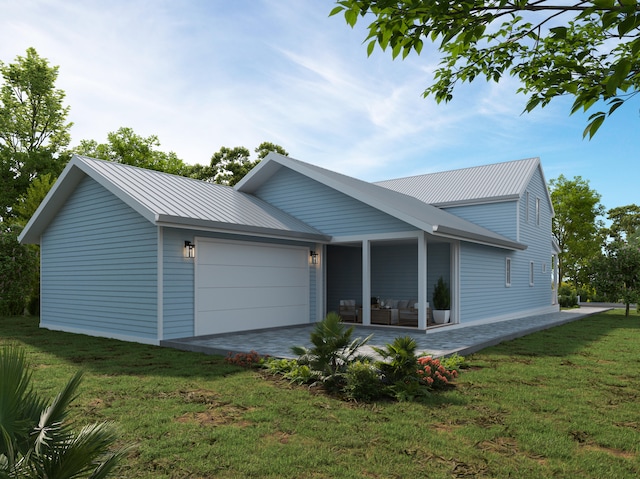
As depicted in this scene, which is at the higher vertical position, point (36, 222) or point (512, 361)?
point (36, 222)

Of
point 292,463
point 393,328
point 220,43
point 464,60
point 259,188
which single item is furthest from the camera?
point 259,188

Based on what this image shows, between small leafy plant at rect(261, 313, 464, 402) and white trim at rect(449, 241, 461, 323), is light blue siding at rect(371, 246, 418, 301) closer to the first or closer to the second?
white trim at rect(449, 241, 461, 323)

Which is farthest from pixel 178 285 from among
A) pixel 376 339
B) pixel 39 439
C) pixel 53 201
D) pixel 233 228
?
pixel 39 439

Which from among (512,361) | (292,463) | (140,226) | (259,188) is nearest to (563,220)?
(259,188)

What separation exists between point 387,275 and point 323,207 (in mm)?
5074

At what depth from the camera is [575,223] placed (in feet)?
122

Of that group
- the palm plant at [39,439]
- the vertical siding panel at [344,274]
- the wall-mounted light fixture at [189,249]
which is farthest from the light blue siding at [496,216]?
the palm plant at [39,439]

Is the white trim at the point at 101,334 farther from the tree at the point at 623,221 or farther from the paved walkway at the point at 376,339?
the tree at the point at 623,221

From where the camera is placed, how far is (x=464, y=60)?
679 cm

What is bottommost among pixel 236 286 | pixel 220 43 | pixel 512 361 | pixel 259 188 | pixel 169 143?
pixel 512 361

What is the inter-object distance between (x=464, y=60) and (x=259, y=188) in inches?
450

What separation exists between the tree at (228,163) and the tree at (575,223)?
72.9 ft

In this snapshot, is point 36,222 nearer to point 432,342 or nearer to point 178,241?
point 178,241

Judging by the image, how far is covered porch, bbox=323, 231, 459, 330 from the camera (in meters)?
14.8
